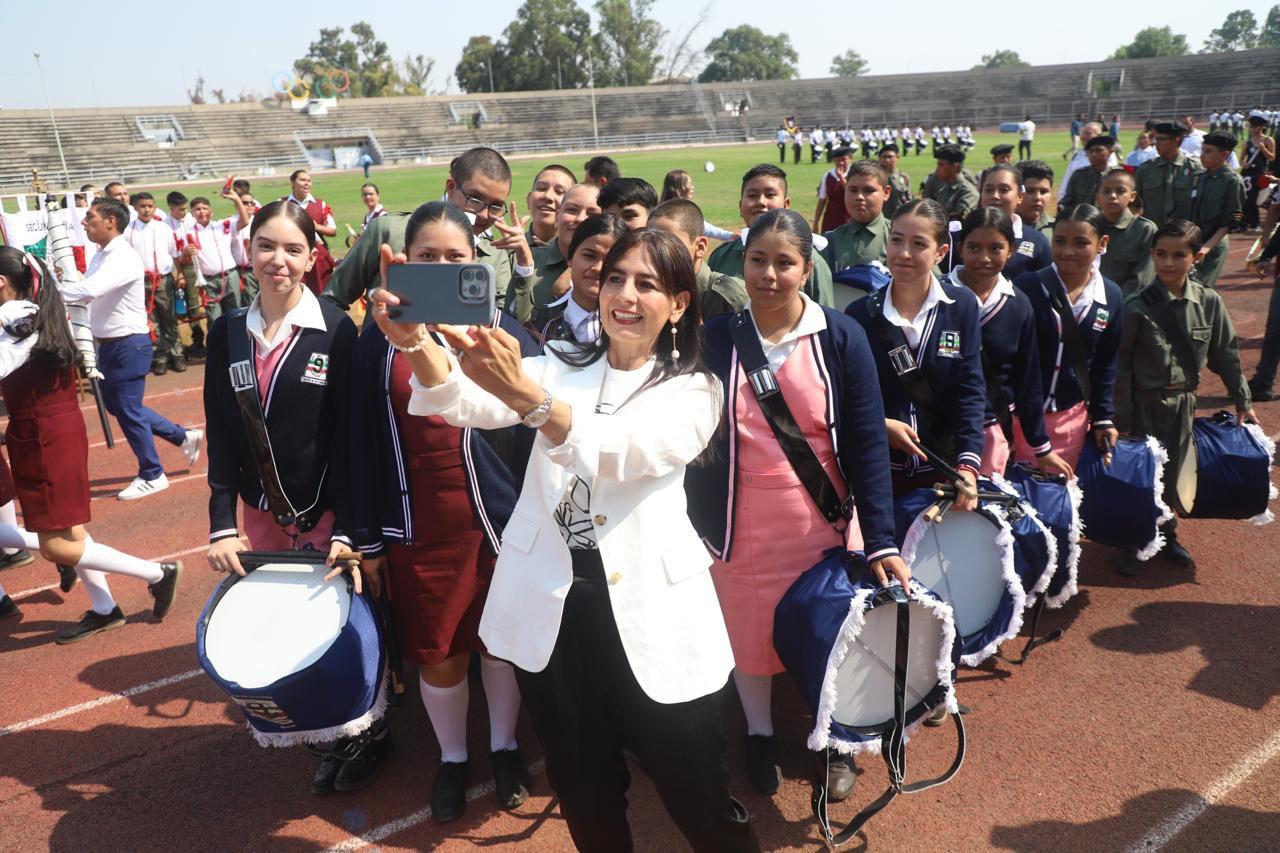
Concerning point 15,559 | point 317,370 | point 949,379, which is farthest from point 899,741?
point 15,559

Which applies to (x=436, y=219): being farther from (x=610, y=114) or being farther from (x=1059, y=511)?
(x=610, y=114)

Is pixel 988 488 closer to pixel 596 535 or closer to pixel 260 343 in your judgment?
pixel 596 535

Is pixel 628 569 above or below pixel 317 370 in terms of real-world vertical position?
below

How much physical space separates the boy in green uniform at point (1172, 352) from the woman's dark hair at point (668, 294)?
337 cm

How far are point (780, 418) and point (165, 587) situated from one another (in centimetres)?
382

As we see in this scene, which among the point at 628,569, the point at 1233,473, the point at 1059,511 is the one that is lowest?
the point at 1233,473

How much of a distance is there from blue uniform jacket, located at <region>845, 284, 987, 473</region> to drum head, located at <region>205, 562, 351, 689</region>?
223cm

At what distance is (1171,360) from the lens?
493 cm

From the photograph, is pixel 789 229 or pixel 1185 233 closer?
pixel 789 229

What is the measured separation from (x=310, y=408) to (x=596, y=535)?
4.78 feet

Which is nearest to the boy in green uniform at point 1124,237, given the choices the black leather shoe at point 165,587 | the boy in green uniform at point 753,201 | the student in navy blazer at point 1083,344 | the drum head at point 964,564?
the student in navy blazer at point 1083,344

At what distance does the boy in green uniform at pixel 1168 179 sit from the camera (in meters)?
8.84

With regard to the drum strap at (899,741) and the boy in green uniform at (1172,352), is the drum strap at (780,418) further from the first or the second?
the boy in green uniform at (1172,352)

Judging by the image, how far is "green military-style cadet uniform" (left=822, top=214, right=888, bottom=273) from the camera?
19.1ft
